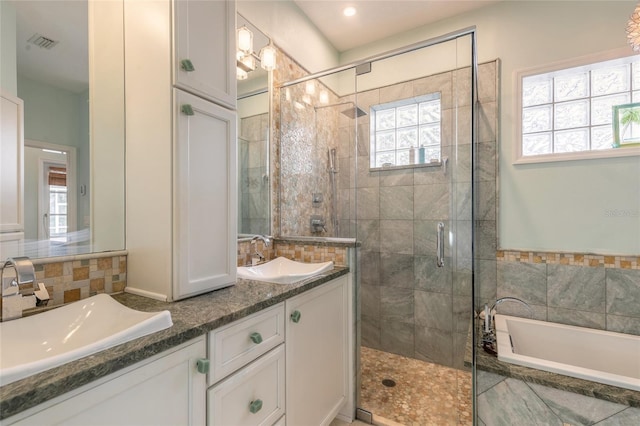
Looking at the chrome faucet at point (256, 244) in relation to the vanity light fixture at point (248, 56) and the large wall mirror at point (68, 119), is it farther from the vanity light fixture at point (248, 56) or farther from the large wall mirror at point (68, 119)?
the vanity light fixture at point (248, 56)

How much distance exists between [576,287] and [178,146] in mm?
2811

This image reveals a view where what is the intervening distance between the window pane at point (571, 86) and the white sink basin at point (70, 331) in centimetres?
314

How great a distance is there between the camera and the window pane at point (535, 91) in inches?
91.7

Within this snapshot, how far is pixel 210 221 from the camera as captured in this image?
1204mm

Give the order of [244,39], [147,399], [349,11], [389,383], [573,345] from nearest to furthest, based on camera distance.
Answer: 1. [147,399]
2. [244,39]
3. [573,345]
4. [389,383]
5. [349,11]

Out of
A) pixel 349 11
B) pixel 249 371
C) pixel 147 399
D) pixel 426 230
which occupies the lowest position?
pixel 249 371

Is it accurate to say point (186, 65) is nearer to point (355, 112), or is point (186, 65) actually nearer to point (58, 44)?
point (58, 44)

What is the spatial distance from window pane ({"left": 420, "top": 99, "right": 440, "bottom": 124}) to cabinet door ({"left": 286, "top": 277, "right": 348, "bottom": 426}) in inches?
57.1

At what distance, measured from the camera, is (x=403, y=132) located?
91.6 inches

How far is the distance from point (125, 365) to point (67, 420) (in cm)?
13

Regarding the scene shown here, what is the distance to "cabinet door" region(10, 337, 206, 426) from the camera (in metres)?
0.59

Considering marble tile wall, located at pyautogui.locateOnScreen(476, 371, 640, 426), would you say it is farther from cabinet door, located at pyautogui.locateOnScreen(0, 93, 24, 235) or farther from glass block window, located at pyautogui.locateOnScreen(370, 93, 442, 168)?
cabinet door, located at pyautogui.locateOnScreen(0, 93, 24, 235)

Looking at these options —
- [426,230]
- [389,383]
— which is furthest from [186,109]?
[389,383]

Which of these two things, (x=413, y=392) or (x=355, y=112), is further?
(x=355, y=112)
